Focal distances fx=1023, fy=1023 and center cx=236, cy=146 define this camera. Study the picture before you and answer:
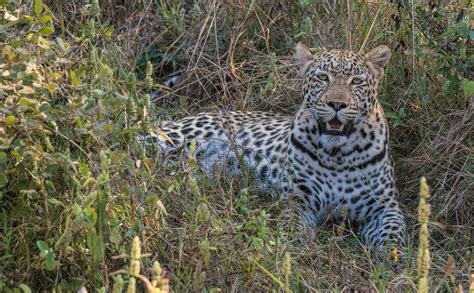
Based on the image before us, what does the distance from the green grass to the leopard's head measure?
0.44 m

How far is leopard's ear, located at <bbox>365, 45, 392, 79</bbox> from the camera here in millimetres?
6516

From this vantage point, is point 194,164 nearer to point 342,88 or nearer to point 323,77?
point 342,88

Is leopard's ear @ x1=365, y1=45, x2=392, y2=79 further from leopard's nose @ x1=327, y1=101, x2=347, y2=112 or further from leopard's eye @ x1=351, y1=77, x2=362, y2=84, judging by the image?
leopard's nose @ x1=327, y1=101, x2=347, y2=112

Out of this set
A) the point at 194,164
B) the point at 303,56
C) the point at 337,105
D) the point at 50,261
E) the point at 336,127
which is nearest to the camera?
the point at 50,261

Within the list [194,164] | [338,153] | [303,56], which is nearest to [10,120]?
[194,164]

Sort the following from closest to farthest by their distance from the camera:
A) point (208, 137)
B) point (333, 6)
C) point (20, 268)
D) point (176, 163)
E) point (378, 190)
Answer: point (20, 268) < point (176, 163) < point (378, 190) < point (208, 137) < point (333, 6)

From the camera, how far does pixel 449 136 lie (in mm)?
6562

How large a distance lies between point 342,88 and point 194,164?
1.74 m

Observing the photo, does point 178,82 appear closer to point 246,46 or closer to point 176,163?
point 246,46

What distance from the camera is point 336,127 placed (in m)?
6.30

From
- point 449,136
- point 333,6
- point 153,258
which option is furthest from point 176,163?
point 333,6

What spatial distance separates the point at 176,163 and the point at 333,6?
2434mm

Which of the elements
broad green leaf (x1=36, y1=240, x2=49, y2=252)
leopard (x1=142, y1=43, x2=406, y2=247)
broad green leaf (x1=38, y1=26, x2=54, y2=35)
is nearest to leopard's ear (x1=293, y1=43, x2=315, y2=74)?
leopard (x1=142, y1=43, x2=406, y2=247)

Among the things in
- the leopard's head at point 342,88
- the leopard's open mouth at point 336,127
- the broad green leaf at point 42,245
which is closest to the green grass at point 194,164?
the broad green leaf at point 42,245
